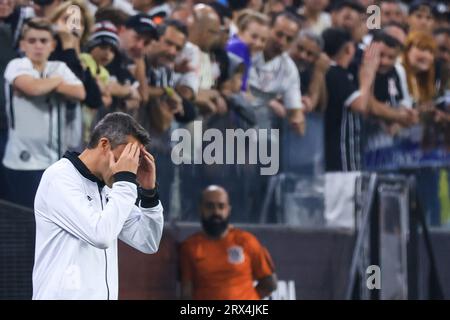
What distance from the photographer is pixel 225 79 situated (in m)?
7.48

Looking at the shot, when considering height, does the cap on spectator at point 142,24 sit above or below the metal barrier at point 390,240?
above

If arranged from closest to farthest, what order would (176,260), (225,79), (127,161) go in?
1. (127,161)
2. (176,260)
3. (225,79)

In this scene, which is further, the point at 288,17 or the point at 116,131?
the point at 288,17

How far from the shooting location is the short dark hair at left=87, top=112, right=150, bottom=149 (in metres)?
4.36

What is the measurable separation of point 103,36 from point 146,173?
8.85ft

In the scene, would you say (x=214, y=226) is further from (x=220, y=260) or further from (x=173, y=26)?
(x=173, y=26)

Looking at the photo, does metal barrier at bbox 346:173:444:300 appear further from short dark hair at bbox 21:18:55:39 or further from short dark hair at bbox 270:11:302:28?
short dark hair at bbox 21:18:55:39

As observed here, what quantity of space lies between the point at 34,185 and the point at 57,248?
257 cm

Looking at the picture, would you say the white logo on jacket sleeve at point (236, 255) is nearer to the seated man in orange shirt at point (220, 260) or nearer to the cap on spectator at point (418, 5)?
the seated man in orange shirt at point (220, 260)

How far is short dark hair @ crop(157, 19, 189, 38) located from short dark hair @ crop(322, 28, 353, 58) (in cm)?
109

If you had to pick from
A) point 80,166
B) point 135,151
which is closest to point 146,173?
point 135,151

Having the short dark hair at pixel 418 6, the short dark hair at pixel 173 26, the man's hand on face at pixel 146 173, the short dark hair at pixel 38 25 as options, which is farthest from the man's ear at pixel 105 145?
the short dark hair at pixel 418 6

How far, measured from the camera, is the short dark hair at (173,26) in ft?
24.0
